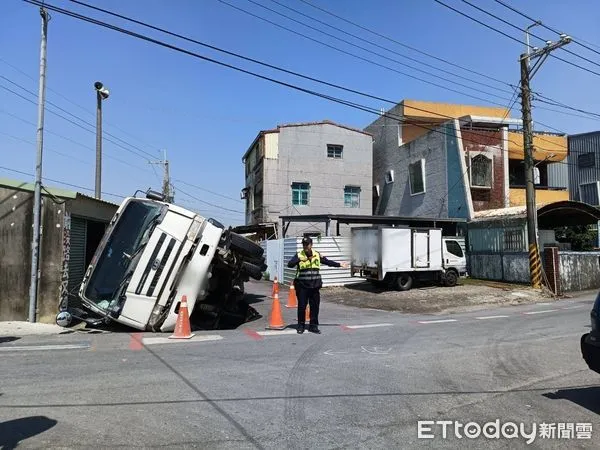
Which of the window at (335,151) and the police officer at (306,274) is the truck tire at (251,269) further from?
the window at (335,151)

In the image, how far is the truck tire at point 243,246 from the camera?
12.2m

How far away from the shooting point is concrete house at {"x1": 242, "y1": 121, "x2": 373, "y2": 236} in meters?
35.1

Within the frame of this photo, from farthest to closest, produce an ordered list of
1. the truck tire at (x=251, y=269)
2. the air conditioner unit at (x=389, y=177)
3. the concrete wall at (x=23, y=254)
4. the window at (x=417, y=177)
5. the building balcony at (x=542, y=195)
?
the air conditioner unit at (x=389, y=177)
the window at (x=417, y=177)
the building balcony at (x=542, y=195)
the truck tire at (x=251, y=269)
the concrete wall at (x=23, y=254)

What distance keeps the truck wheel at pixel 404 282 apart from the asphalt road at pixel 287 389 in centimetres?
991

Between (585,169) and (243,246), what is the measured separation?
37.1 meters

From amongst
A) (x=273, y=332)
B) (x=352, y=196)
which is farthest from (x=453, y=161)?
(x=273, y=332)

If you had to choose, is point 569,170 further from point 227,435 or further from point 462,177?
point 227,435

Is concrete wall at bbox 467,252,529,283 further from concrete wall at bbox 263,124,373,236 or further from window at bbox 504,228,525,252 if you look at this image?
concrete wall at bbox 263,124,373,236

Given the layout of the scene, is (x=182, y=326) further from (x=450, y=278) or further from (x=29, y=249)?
(x=450, y=278)

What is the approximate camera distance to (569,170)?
41.4 meters

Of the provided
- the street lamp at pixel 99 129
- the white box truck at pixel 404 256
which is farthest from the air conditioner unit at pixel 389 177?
the street lamp at pixel 99 129

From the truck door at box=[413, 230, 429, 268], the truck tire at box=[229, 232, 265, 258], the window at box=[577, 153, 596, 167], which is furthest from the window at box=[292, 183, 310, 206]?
the truck tire at box=[229, 232, 265, 258]

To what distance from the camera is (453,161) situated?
28.7 metres

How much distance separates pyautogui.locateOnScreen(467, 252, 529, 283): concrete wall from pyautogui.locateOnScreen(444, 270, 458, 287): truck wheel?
329cm
